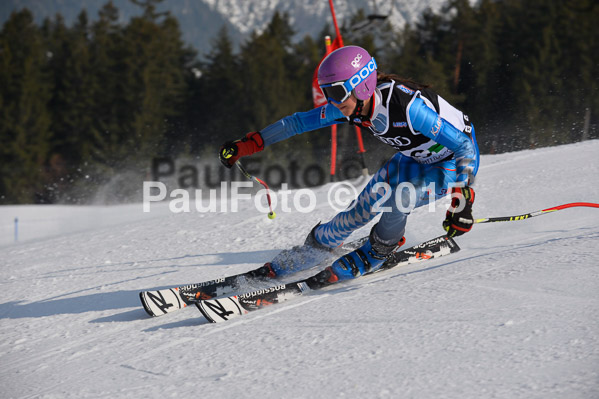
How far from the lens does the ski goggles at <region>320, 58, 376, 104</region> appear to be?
10.2 ft

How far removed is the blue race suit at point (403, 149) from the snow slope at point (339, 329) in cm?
44

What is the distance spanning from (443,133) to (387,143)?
50 cm

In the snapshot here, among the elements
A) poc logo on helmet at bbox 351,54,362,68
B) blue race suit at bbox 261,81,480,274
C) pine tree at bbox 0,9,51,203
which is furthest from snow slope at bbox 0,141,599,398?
pine tree at bbox 0,9,51,203

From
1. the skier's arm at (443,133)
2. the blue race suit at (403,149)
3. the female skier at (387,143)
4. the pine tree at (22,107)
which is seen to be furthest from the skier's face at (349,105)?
the pine tree at (22,107)

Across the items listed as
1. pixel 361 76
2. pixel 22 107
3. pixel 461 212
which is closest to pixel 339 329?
pixel 461 212

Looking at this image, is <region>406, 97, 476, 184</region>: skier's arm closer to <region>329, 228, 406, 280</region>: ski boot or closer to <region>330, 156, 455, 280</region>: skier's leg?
<region>330, 156, 455, 280</region>: skier's leg

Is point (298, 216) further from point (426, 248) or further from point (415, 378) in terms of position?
point (415, 378)

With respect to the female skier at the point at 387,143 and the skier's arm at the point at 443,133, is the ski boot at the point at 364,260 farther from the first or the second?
the skier's arm at the point at 443,133

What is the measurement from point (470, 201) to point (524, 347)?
1043 millimetres

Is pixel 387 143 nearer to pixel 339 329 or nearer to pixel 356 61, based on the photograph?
pixel 356 61

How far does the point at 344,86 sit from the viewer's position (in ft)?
10.2

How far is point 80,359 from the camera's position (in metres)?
2.82

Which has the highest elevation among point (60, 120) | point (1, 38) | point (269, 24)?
point (269, 24)

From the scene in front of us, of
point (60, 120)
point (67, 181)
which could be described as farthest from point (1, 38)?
point (67, 181)
